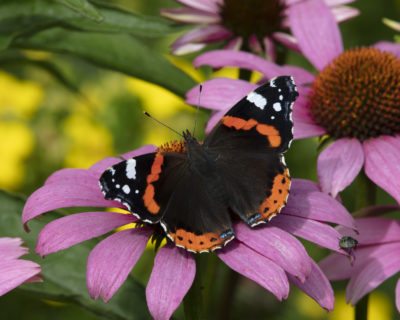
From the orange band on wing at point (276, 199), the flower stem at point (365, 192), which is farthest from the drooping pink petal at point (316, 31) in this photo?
the orange band on wing at point (276, 199)

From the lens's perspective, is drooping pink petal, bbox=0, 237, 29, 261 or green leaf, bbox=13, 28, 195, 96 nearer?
drooping pink petal, bbox=0, 237, 29, 261

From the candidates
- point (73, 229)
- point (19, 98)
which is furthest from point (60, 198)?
point (19, 98)

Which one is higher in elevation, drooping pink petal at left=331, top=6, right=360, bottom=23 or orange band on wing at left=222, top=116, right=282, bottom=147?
drooping pink petal at left=331, top=6, right=360, bottom=23

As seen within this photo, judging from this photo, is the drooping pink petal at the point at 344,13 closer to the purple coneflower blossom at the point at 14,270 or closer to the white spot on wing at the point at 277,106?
the white spot on wing at the point at 277,106

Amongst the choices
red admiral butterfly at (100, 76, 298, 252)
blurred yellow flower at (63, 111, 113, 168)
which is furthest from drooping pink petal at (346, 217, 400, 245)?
blurred yellow flower at (63, 111, 113, 168)

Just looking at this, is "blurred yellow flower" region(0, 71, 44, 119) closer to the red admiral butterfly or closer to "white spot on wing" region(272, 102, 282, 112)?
the red admiral butterfly

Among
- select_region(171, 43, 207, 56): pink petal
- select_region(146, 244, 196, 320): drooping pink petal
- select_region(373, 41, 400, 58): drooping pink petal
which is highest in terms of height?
select_region(373, 41, 400, 58): drooping pink petal

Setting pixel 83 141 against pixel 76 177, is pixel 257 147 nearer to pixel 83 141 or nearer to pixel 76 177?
pixel 76 177

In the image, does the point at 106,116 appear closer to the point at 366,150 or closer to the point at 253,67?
the point at 253,67
